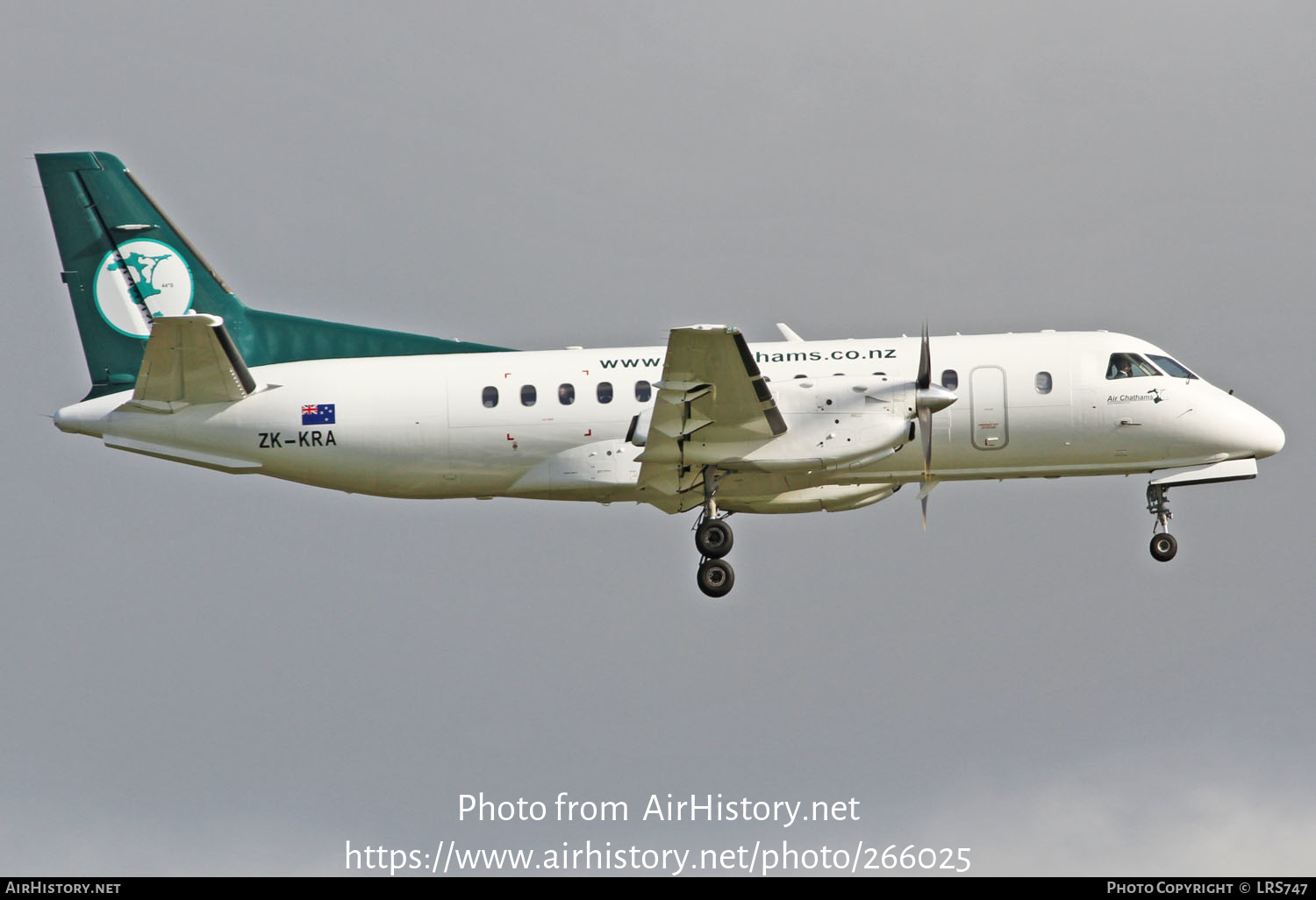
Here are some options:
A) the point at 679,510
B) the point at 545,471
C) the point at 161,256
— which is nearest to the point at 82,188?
the point at 161,256

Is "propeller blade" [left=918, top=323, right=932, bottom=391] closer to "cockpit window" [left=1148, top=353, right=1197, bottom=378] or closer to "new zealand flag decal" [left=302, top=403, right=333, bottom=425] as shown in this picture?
"cockpit window" [left=1148, top=353, right=1197, bottom=378]

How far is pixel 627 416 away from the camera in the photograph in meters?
21.2

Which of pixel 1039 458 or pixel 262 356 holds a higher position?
pixel 262 356

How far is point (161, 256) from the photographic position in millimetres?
22812

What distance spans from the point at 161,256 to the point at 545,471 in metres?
7.01

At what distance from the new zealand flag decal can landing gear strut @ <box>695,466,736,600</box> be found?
5542 mm

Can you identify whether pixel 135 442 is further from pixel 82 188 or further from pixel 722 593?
pixel 722 593

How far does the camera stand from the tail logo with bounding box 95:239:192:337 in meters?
22.5

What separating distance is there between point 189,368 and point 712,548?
782 cm

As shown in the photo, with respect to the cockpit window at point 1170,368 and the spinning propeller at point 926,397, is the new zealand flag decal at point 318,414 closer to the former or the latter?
the spinning propeller at point 926,397

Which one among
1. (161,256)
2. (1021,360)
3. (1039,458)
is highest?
(161,256)

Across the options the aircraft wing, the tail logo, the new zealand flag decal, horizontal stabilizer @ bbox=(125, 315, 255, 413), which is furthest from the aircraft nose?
the tail logo

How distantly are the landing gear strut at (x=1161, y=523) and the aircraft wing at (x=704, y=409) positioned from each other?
6275 mm

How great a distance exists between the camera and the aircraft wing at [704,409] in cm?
1911
